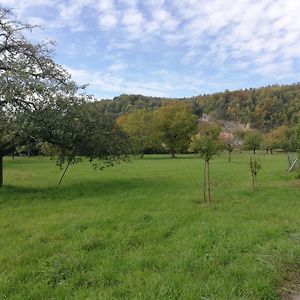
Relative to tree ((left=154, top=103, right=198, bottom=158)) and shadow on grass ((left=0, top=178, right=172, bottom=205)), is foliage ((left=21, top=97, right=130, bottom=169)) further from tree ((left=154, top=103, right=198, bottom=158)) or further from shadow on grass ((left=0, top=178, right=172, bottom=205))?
tree ((left=154, top=103, right=198, bottom=158))

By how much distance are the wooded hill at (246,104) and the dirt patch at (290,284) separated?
390 ft

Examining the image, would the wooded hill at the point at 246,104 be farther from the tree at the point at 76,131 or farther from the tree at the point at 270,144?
the tree at the point at 76,131

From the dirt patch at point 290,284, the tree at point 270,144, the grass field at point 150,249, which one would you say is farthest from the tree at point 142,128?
the dirt patch at point 290,284

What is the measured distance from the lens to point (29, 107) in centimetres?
1755

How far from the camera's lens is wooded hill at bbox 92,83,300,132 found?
439 ft

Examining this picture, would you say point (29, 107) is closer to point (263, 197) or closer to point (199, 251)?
point (263, 197)

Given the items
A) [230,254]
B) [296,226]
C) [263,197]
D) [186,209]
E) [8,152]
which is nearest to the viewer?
[230,254]

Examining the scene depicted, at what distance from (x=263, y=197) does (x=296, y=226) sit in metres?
5.71

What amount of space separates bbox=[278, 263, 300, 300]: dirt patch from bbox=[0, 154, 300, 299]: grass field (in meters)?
0.03

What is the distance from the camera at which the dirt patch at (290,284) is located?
5449 mm

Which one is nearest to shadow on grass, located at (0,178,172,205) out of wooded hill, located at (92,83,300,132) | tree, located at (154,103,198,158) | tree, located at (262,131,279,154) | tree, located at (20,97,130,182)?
tree, located at (20,97,130,182)

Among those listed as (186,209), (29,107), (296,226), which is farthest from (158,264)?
(29,107)

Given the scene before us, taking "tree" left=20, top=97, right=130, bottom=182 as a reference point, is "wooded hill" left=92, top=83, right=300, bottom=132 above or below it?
above

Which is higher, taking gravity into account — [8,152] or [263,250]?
[8,152]
